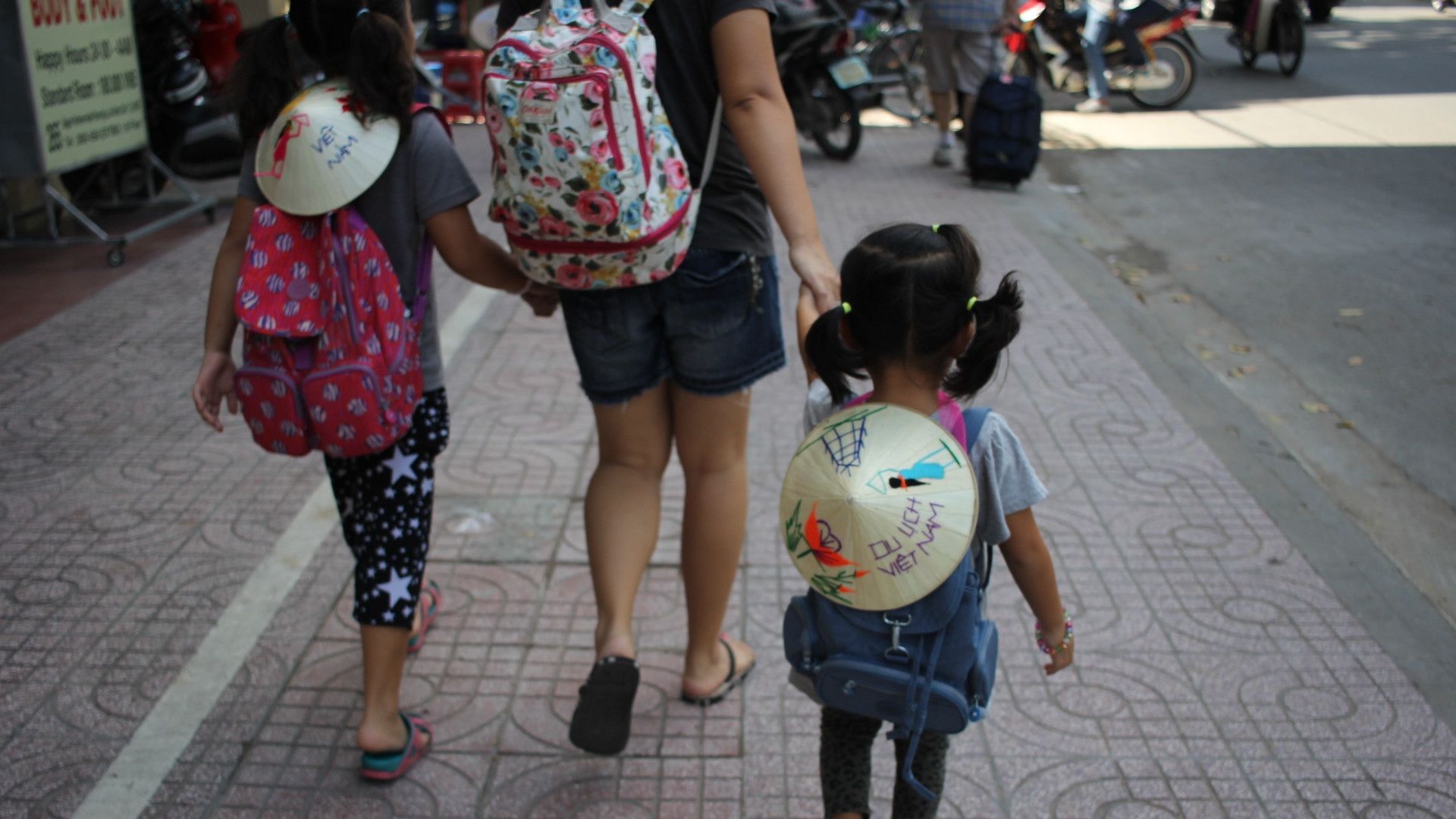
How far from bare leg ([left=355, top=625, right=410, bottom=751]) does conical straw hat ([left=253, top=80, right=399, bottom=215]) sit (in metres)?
0.89

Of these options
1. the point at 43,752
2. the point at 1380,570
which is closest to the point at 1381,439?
the point at 1380,570

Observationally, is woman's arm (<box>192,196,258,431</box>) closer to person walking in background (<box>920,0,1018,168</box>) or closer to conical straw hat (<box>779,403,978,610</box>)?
conical straw hat (<box>779,403,978,610</box>)

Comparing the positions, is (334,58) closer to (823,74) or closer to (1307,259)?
(1307,259)

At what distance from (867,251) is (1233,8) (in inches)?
614

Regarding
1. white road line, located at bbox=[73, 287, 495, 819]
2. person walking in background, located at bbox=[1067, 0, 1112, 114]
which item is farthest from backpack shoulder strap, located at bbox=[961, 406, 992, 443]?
person walking in background, located at bbox=[1067, 0, 1112, 114]

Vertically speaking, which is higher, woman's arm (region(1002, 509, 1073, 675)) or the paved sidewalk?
woman's arm (region(1002, 509, 1073, 675))

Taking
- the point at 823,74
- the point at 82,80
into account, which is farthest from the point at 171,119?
the point at 823,74

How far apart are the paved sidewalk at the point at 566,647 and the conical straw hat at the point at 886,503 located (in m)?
0.96

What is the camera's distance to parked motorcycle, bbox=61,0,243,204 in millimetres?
A: 8250

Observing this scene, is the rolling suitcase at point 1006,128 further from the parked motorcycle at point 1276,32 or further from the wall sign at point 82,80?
the parked motorcycle at point 1276,32

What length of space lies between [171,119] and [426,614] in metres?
6.34

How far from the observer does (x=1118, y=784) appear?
8.95 feet

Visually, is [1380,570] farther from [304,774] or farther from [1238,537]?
[304,774]

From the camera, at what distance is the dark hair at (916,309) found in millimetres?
1902
